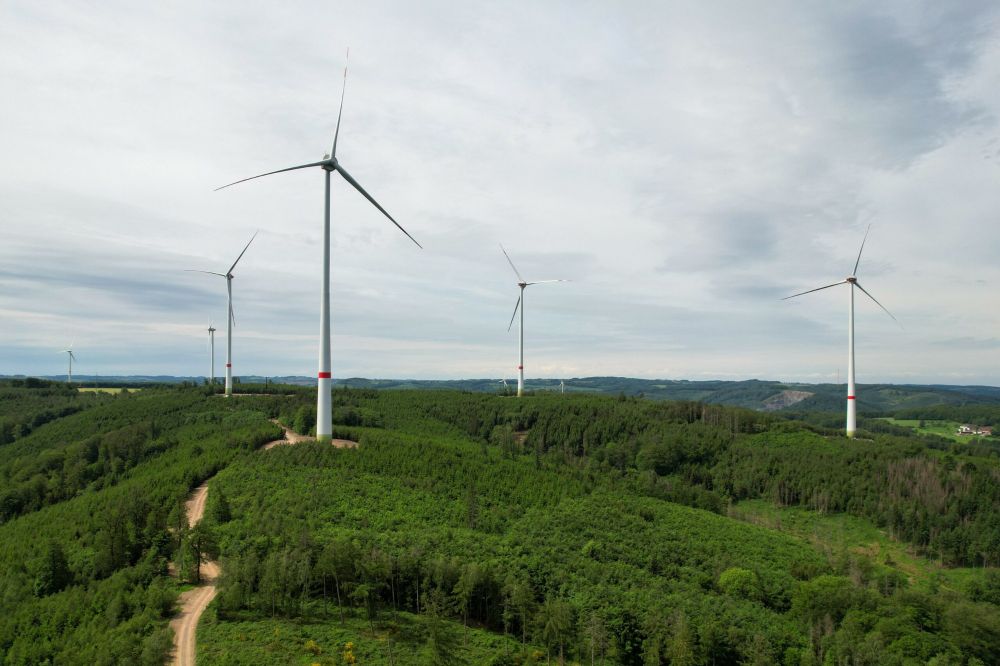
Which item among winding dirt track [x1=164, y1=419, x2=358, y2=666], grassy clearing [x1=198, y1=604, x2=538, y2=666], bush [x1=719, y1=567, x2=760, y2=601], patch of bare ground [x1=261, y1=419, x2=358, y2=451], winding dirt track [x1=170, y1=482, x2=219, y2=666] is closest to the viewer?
grassy clearing [x1=198, y1=604, x2=538, y2=666]

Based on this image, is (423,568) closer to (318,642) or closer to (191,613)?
(318,642)

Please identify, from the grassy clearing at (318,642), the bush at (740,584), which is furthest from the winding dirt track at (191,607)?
the bush at (740,584)

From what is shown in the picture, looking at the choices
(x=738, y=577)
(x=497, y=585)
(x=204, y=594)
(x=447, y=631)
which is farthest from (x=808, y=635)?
(x=204, y=594)

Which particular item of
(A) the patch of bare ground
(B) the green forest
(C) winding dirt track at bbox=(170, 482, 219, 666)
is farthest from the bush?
(C) winding dirt track at bbox=(170, 482, 219, 666)

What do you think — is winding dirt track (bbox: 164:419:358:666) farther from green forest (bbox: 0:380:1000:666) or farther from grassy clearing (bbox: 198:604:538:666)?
green forest (bbox: 0:380:1000:666)

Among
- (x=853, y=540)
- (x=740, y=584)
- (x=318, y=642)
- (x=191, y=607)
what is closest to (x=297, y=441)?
(x=191, y=607)

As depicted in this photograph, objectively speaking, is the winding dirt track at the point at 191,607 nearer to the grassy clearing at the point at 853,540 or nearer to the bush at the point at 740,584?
the bush at the point at 740,584

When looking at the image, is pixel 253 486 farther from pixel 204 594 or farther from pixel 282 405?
pixel 282 405
